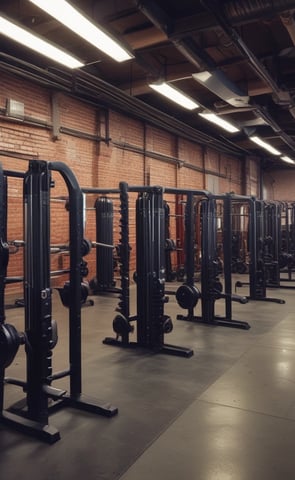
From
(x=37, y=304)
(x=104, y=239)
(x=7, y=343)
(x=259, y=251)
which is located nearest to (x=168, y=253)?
(x=104, y=239)

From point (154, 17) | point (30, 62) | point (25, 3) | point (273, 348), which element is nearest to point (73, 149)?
point (30, 62)

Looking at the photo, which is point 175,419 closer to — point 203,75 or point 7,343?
point 7,343

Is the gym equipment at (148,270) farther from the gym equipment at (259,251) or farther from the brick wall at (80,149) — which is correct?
the gym equipment at (259,251)

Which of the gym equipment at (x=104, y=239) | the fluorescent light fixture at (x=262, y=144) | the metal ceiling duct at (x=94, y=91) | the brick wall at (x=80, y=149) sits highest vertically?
the metal ceiling duct at (x=94, y=91)

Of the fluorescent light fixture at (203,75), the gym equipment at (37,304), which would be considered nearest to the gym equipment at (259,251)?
the fluorescent light fixture at (203,75)

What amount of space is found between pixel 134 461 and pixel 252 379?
165cm

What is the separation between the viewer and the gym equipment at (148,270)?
4.41 meters

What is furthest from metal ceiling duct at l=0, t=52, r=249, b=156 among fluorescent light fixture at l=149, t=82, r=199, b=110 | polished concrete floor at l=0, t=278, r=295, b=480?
polished concrete floor at l=0, t=278, r=295, b=480

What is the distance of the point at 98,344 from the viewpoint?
476 cm

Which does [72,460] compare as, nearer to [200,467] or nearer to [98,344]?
[200,467]

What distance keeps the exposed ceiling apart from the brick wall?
0.41m

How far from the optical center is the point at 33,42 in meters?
4.97

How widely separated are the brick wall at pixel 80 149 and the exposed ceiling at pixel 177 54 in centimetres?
41

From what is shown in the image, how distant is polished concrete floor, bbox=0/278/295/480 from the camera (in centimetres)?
230
